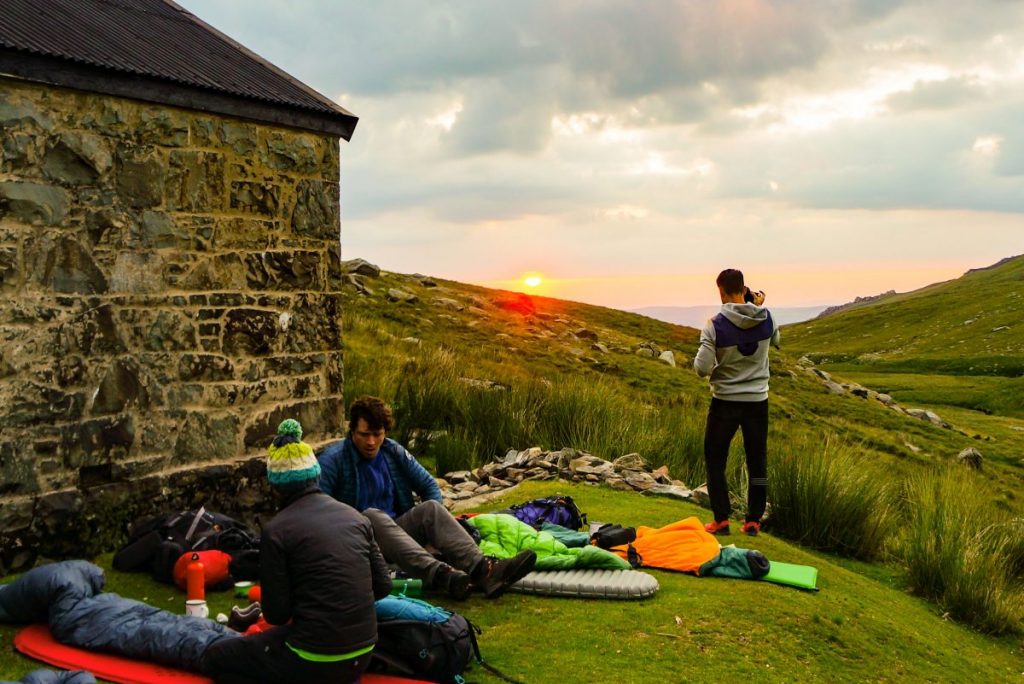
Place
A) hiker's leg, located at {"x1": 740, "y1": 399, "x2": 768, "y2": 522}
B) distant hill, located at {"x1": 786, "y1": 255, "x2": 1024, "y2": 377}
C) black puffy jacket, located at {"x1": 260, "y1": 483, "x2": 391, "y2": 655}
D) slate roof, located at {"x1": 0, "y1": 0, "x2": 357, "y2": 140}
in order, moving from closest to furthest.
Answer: black puffy jacket, located at {"x1": 260, "y1": 483, "x2": 391, "y2": 655}, slate roof, located at {"x1": 0, "y1": 0, "x2": 357, "y2": 140}, hiker's leg, located at {"x1": 740, "y1": 399, "x2": 768, "y2": 522}, distant hill, located at {"x1": 786, "y1": 255, "x2": 1024, "y2": 377}

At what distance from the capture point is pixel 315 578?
15.6 ft

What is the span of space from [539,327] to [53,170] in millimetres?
24603

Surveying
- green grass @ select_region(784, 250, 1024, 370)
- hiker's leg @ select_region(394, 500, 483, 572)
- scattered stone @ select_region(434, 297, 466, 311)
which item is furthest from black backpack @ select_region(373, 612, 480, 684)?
green grass @ select_region(784, 250, 1024, 370)

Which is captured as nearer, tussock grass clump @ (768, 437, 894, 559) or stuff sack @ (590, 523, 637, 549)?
stuff sack @ (590, 523, 637, 549)

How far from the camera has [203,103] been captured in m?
8.13

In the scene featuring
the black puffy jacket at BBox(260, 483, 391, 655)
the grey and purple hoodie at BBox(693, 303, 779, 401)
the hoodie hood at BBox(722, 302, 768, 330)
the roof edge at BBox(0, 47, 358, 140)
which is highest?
the roof edge at BBox(0, 47, 358, 140)

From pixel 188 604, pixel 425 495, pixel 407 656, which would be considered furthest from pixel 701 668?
pixel 188 604

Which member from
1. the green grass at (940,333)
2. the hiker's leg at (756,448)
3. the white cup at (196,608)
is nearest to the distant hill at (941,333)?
the green grass at (940,333)

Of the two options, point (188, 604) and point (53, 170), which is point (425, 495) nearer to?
point (188, 604)

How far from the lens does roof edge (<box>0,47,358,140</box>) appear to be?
23.0 feet

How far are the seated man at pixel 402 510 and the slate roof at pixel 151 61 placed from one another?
11.2 ft

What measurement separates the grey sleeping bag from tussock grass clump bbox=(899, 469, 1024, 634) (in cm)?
709

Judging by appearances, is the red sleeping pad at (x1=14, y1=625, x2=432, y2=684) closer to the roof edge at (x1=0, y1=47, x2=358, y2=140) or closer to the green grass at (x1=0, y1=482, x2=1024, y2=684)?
the green grass at (x1=0, y1=482, x2=1024, y2=684)

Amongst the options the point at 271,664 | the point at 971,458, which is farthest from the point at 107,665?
the point at 971,458
